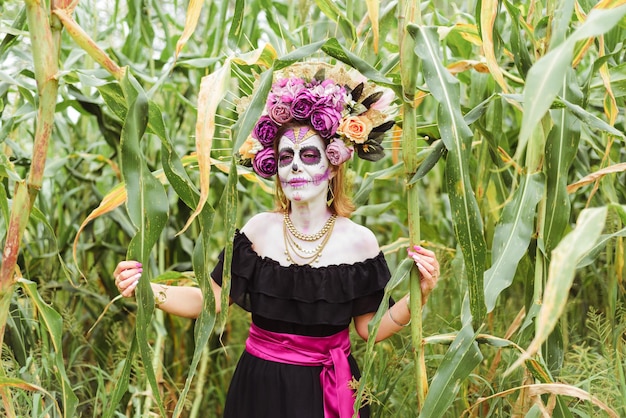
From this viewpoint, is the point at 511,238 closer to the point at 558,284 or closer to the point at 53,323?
the point at 558,284

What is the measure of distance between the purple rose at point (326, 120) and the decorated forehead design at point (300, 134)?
1.1 inches

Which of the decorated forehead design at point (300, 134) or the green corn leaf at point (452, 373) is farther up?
the decorated forehead design at point (300, 134)

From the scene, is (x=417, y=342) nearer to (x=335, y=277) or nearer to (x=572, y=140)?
(x=335, y=277)

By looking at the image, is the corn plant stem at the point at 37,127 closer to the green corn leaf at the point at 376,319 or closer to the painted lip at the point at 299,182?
the painted lip at the point at 299,182

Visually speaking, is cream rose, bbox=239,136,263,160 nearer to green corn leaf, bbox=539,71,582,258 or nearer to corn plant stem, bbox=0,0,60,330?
corn plant stem, bbox=0,0,60,330

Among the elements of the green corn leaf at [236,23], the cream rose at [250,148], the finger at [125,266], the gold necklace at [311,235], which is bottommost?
the finger at [125,266]

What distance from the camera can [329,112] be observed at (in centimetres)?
149

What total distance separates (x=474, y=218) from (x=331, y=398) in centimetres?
54

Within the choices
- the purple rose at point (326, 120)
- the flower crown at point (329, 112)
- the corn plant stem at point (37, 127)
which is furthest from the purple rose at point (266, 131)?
the corn plant stem at point (37, 127)

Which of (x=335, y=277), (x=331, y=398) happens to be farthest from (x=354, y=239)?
(x=331, y=398)

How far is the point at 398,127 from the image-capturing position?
67.7 inches

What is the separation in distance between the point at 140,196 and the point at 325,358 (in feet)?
1.97

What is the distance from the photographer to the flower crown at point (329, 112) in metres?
1.49

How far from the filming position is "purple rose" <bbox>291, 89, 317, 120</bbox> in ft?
4.88
